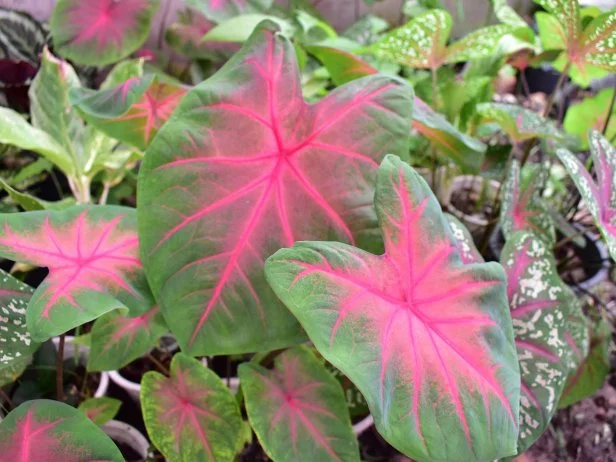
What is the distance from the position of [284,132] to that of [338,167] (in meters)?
0.08

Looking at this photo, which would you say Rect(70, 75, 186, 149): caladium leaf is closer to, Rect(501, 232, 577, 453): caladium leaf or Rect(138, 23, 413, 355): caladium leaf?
Rect(138, 23, 413, 355): caladium leaf

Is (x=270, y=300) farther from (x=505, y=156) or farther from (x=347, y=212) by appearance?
(x=505, y=156)

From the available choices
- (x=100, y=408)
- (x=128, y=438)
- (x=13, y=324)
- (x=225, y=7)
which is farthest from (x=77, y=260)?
(x=225, y=7)

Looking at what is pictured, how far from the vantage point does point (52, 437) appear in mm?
571

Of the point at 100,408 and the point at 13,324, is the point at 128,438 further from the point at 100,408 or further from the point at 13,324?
the point at 13,324

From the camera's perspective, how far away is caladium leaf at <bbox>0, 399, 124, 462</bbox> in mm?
562

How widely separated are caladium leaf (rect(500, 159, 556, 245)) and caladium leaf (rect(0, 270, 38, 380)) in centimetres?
76

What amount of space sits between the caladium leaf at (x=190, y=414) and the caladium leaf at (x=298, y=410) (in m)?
0.05

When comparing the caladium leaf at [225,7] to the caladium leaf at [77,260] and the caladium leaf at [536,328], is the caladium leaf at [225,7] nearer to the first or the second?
the caladium leaf at [77,260]

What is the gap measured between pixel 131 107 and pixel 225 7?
0.58m

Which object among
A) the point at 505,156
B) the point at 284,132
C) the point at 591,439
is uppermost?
the point at 284,132

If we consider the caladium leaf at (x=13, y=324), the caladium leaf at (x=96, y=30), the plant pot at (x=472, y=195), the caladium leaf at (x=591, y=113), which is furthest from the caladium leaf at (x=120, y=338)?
the caladium leaf at (x=591, y=113)

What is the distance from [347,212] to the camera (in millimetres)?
660

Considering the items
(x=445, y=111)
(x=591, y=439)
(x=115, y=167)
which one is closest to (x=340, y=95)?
(x=115, y=167)
